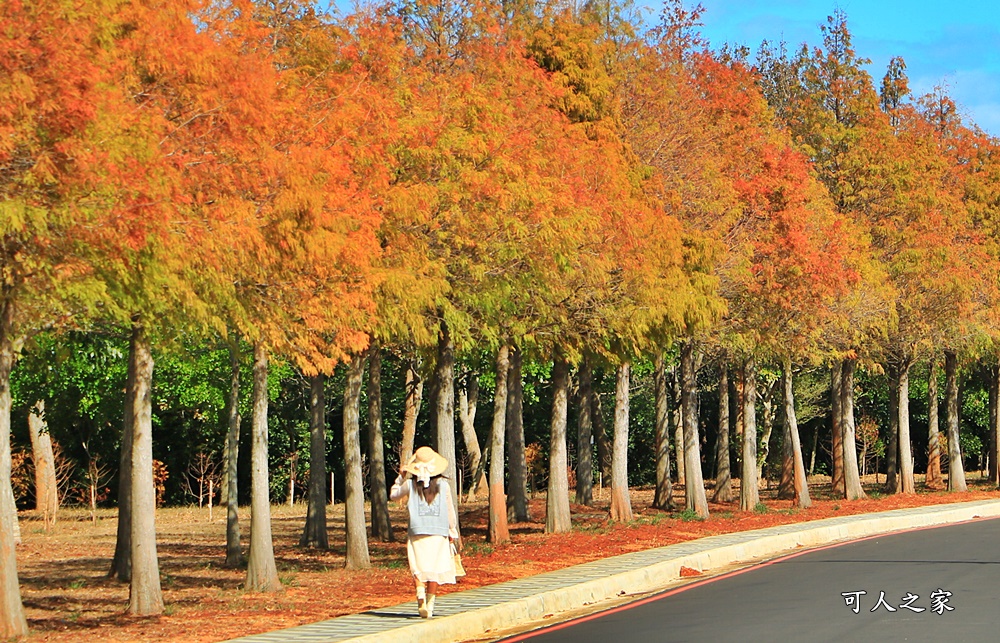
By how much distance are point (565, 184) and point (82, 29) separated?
40.9 feet

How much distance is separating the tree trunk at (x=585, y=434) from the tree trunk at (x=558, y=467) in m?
0.95

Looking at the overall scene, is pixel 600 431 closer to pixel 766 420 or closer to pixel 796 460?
pixel 766 420

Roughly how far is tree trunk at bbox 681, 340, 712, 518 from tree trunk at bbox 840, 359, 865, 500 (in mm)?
8968

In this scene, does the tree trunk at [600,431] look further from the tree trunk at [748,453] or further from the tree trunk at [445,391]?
the tree trunk at [445,391]

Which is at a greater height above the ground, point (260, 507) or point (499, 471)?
point (499, 471)

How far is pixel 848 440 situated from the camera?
4312 centimetres

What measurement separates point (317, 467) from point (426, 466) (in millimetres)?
11942

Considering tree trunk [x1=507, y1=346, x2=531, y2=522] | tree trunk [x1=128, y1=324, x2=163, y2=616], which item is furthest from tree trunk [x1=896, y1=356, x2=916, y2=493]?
tree trunk [x1=128, y1=324, x2=163, y2=616]

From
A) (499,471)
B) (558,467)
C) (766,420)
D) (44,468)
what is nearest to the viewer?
(499,471)

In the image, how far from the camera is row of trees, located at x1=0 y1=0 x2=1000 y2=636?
41.4 ft

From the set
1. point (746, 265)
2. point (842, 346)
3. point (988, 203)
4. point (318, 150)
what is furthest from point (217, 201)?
point (988, 203)


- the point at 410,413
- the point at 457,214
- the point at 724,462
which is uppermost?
the point at 457,214

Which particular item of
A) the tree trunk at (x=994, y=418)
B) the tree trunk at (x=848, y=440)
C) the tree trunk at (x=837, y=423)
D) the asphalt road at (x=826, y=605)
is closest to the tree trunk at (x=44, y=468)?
the tree trunk at (x=837, y=423)

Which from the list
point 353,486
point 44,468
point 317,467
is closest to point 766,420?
point 44,468
